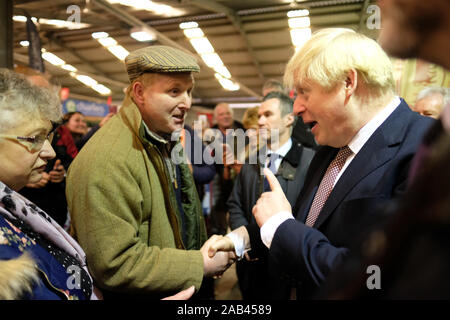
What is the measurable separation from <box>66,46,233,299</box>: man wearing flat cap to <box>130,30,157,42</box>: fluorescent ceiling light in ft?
18.0

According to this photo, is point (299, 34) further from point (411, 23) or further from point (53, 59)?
point (53, 59)

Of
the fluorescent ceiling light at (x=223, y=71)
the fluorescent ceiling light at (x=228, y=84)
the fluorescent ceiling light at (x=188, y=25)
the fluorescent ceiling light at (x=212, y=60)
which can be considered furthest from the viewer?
the fluorescent ceiling light at (x=228, y=84)

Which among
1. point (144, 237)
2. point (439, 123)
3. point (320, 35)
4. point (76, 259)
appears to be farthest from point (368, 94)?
point (76, 259)

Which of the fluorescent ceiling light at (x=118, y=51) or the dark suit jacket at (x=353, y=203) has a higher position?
the fluorescent ceiling light at (x=118, y=51)

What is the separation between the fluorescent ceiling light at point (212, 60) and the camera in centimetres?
882

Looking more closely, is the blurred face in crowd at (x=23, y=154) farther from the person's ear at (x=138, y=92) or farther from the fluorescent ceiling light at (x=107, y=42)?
the fluorescent ceiling light at (x=107, y=42)

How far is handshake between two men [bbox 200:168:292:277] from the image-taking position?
1.12 metres

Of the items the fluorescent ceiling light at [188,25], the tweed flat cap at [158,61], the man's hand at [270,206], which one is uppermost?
the fluorescent ceiling light at [188,25]

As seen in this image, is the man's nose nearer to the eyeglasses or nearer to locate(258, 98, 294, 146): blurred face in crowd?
the eyeglasses

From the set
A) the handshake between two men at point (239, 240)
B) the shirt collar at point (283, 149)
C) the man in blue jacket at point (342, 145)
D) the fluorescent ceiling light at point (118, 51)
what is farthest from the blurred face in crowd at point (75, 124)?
the fluorescent ceiling light at point (118, 51)

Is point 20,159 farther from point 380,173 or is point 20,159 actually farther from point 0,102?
point 380,173

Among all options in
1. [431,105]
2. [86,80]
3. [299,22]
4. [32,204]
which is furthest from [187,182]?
[86,80]

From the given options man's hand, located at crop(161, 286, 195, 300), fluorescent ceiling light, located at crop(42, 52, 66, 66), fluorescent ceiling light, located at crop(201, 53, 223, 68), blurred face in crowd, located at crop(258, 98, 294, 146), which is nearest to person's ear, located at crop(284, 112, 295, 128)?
blurred face in crowd, located at crop(258, 98, 294, 146)

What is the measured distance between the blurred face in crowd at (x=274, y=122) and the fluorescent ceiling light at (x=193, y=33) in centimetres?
477
